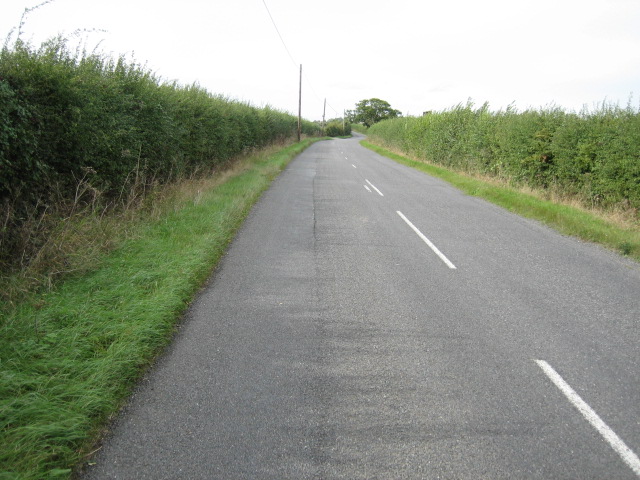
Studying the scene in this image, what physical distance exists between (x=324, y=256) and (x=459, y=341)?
319cm

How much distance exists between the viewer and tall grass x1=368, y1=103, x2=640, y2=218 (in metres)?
10.1

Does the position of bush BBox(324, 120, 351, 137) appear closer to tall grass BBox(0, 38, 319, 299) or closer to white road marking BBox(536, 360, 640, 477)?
tall grass BBox(0, 38, 319, 299)

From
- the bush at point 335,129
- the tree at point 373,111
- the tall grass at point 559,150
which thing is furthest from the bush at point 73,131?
the tree at point 373,111

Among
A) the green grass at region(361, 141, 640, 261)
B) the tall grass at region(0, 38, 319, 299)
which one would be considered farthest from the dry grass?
the green grass at region(361, 141, 640, 261)

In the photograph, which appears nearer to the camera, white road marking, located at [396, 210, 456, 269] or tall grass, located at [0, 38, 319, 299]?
tall grass, located at [0, 38, 319, 299]

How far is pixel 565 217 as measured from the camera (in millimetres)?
9945

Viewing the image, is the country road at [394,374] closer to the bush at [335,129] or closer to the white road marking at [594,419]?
the white road marking at [594,419]

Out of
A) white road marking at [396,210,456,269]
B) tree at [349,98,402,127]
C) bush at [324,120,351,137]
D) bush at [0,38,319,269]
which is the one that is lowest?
white road marking at [396,210,456,269]

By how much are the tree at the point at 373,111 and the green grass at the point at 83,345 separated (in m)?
138

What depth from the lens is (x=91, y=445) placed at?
2.70 metres

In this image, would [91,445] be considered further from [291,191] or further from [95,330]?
[291,191]

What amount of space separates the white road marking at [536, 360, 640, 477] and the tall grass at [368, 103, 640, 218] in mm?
8266

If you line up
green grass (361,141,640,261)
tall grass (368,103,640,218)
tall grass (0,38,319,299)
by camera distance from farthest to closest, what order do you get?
tall grass (368,103,640,218) → green grass (361,141,640,261) → tall grass (0,38,319,299)

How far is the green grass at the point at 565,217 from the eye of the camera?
8.08m
